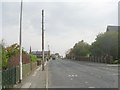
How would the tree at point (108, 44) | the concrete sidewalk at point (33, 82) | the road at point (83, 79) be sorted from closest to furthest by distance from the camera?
the road at point (83, 79) → the concrete sidewalk at point (33, 82) → the tree at point (108, 44)

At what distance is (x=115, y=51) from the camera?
92312 mm

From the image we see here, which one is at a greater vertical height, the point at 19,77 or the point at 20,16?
the point at 20,16

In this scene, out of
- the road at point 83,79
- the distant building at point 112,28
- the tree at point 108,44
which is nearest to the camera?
the road at point 83,79

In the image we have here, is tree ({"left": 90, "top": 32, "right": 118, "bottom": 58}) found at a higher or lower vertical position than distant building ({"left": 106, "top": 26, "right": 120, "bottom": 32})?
lower

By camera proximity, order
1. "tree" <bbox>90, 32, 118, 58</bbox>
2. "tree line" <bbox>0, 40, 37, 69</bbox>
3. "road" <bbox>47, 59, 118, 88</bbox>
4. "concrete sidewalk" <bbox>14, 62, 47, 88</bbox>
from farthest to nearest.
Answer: "tree" <bbox>90, 32, 118, 58</bbox> → "tree line" <bbox>0, 40, 37, 69</bbox> → "concrete sidewalk" <bbox>14, 62, 47, 88</bbox> → "road" <bbox>47, 59, 118, 88</bbox>

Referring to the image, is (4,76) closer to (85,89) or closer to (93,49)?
(85,89)

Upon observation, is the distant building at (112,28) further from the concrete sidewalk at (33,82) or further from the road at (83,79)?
the concrete sidewalk at (33,82)

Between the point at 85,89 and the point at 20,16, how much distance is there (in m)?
9.28

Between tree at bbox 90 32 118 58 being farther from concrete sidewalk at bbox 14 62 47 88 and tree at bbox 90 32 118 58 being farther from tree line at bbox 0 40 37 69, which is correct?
concrete sidewalk at bbox 14 62 47 88

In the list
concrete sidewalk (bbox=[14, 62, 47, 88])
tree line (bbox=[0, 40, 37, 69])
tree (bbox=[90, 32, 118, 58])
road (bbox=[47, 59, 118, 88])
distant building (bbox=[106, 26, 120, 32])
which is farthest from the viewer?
distant building (bbox=[106, 26, 120, 32])

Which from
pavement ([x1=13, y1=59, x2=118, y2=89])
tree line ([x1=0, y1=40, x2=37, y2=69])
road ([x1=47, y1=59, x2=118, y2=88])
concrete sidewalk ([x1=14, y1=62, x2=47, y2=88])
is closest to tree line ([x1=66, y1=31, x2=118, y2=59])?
tree line ([x1=0, y1=40, x2=37, y2=69])

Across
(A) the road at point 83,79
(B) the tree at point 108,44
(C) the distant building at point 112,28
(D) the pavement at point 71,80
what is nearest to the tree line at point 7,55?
(D) the pavement at point 71,80

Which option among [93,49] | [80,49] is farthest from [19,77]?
[80,49]

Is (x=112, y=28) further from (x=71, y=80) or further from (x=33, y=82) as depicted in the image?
(x=33, y=82)
